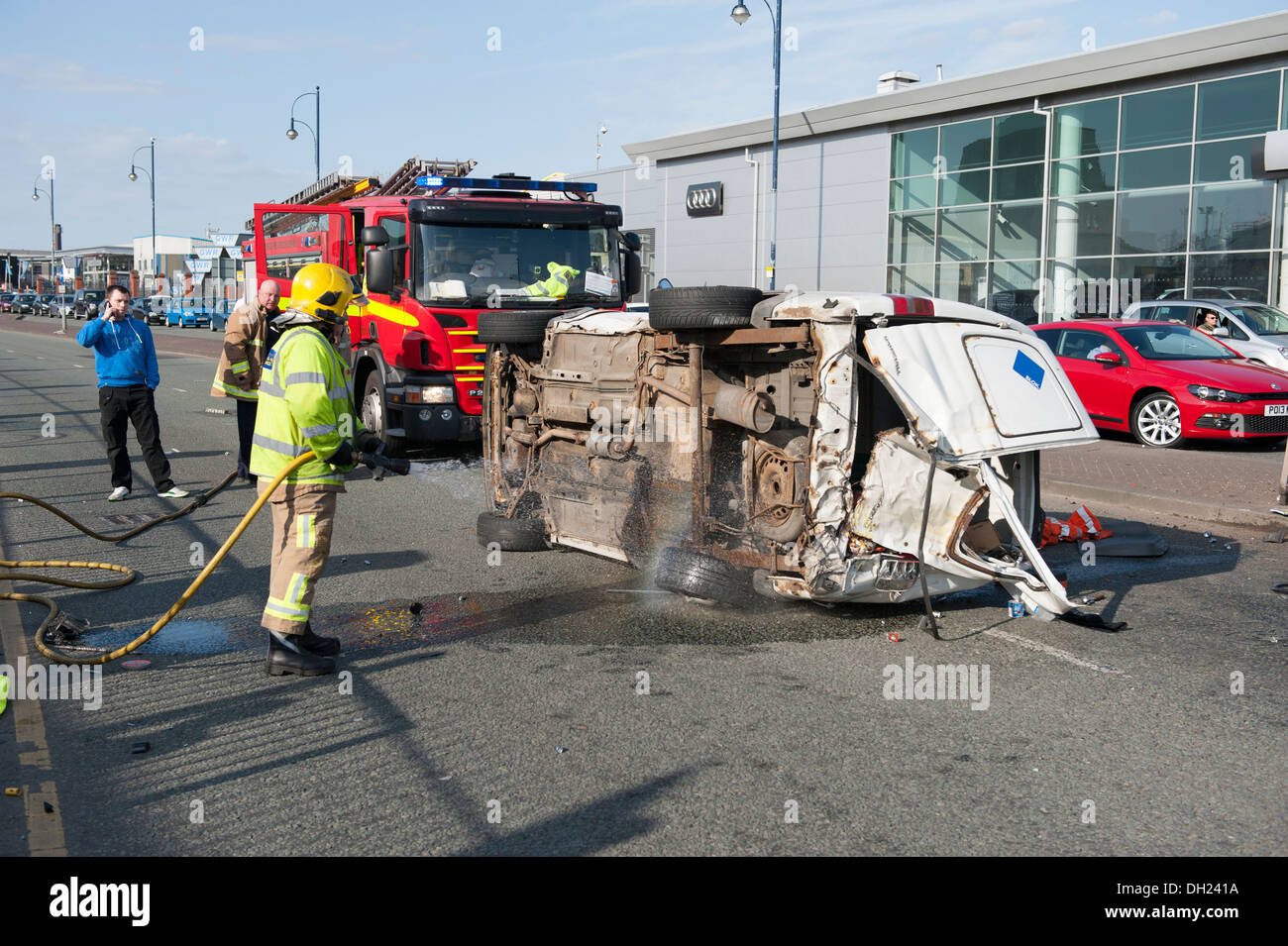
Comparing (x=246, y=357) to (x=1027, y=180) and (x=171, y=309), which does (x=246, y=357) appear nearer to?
(x=1027, y=180)

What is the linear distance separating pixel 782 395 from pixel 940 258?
26.6 meters

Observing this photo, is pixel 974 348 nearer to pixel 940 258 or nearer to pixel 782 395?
pixel 782 395

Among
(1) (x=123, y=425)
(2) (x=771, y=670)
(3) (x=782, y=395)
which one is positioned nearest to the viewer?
(2) (x=771, y=670)

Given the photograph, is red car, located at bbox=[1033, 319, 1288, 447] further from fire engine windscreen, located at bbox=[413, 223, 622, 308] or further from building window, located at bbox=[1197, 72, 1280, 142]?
building window, located at bbox=[1197, 72, 1280, 142]

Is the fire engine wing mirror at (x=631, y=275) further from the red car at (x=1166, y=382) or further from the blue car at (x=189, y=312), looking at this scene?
the blue car at (x=189, y=312)

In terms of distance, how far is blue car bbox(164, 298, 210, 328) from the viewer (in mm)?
55062

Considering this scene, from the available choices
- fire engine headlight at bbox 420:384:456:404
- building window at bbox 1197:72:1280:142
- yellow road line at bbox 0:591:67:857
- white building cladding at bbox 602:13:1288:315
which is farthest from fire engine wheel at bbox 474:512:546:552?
A: building window at bbox 1197:72:1280:142

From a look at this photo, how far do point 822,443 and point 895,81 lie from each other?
30.2m

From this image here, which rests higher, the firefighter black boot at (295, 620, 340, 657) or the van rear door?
the van rear door

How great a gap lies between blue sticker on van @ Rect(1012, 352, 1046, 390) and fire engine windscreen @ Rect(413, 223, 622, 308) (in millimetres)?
6246

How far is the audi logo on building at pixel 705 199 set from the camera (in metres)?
37.1
